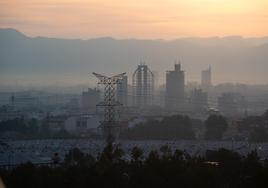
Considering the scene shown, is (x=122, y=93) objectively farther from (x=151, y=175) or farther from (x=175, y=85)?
(x=151, y=175)

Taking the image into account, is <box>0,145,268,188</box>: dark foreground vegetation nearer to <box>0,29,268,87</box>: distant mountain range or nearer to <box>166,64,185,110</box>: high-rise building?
<box>166,64,185,110</box>: high-rise building

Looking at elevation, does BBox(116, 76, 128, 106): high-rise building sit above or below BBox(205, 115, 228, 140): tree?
above

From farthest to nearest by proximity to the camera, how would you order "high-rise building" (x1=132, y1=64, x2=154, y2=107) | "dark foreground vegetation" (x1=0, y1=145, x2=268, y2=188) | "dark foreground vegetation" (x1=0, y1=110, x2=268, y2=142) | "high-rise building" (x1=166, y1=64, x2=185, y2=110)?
"high-rise building" (x1=166, y1=64, x2=185, y2=110) → "high-rise building" (x1=132, y1=64, x2=154, y2=107) → "dark foreground vegetation" (x1=0, y1=110, x2=268, y2=142) → "dark foreground vegetation" (x1=0, y1=145, x2=268, y2=188)

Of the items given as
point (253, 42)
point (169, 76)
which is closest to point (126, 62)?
point (253, 42)

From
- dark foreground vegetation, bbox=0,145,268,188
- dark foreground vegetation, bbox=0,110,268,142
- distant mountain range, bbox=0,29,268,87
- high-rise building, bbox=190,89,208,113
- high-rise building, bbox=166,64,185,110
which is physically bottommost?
dark foreground vegetation, bbox=0,145,268,188

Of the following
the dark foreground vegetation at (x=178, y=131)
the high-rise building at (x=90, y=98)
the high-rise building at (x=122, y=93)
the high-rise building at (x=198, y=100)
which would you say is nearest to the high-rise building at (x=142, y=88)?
the high-rise building at (x=122, y=93)

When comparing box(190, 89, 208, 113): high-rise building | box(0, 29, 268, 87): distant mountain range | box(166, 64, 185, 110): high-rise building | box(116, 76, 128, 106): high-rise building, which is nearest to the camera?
box(116, 76, 128, 106): high-rise building

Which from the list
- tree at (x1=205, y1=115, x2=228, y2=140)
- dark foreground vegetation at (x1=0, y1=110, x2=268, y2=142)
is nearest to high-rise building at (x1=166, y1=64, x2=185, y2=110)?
dark foreground vegetation at (x1=0, y1=110, x2=268, y2=142)
